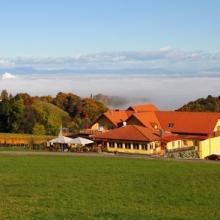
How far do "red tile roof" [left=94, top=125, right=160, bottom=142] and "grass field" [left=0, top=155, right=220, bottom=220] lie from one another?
87.4 feet

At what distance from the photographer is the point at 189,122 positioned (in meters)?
71.6

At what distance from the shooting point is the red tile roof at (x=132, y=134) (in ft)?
205

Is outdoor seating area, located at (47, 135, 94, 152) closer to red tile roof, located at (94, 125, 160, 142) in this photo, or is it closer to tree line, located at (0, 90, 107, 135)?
red tile roof, located at (94, 125, 160, 142)

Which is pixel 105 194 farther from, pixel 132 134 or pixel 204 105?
pixel 204 105

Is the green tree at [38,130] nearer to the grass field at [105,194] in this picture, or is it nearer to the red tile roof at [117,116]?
the red tile roof at [117,116]

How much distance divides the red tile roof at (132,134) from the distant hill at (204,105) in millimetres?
42002

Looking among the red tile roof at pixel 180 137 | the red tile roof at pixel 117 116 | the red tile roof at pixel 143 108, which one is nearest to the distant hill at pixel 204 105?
the red tile roof at pixel 143 108

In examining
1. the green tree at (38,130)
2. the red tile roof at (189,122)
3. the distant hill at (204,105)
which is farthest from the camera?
the distant hill at (204,105)

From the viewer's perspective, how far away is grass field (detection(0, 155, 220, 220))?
59.0ft

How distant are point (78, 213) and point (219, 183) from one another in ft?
41.0

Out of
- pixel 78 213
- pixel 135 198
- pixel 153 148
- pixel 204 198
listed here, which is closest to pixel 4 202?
pixel 78 213

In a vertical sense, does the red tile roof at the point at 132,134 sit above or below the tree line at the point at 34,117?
below

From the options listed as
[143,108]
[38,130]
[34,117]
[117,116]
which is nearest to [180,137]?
[117,116]

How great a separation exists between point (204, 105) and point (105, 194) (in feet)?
289
